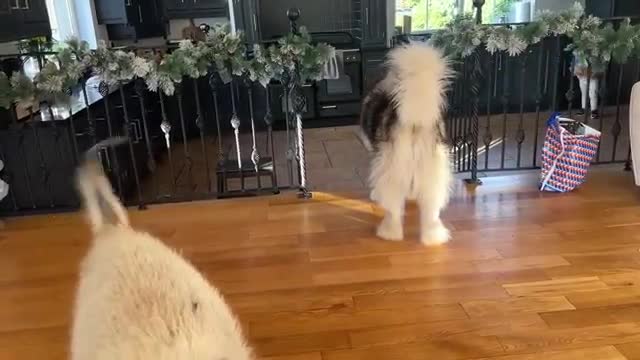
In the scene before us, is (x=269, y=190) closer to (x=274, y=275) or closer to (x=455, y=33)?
(x=274, y=275)

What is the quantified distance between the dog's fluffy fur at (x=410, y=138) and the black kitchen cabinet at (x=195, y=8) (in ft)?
14.2

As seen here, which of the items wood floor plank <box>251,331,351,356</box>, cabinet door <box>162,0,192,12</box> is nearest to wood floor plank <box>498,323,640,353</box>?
wood floor plank <box>251,331,351,356</box>

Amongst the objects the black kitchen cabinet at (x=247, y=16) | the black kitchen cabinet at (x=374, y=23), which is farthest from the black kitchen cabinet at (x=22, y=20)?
the black kitchen cabinet at (x=374, y=23)

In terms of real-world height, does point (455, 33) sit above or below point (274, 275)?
above

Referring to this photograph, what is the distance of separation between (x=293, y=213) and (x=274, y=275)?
2.20ft

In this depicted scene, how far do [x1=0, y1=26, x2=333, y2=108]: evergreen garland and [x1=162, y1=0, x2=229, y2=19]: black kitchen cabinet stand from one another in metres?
3.66

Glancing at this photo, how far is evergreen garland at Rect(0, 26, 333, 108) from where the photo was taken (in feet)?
8.77

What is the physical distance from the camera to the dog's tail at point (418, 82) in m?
2.16

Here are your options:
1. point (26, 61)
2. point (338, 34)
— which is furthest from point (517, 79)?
point (26, 61)

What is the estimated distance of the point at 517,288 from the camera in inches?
80.7

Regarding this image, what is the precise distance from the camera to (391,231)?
2506 millimetres

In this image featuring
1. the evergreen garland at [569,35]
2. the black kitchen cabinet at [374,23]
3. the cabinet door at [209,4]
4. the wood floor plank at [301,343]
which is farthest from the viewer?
the cabinet door at [209,4]

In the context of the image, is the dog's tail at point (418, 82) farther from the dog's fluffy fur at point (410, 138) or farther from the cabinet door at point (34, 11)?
the cabinet door at point (34, 11)

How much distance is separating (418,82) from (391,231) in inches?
28.8
